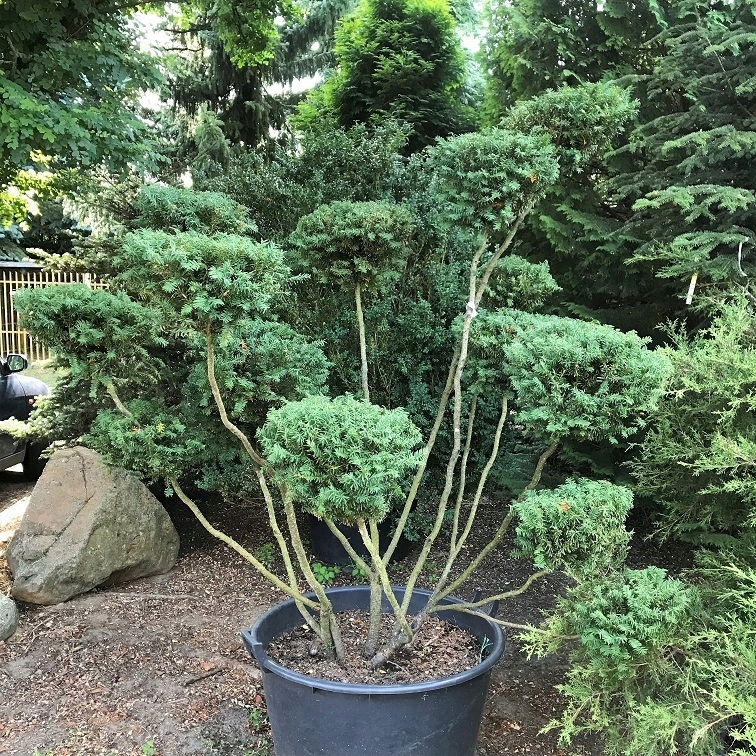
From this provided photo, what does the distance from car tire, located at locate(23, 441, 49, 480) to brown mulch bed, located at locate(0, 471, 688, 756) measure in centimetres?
223

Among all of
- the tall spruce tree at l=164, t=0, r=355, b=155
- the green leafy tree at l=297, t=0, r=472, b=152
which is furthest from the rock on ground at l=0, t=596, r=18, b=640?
the tall spruce tree at l=164, t=0, r=355, b=155

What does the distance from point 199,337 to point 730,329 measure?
2253mm

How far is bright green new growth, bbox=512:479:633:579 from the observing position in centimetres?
201

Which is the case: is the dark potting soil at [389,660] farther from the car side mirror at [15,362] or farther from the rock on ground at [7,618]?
the car side mirror at [15,362]

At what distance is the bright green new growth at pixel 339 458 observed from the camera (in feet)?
5.81

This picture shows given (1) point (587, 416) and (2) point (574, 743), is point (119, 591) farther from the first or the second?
(1) point (587, 416)

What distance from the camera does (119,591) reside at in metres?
3.71

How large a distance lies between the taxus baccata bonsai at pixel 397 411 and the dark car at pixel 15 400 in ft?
10.3

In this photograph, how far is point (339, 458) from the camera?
1.78 metres

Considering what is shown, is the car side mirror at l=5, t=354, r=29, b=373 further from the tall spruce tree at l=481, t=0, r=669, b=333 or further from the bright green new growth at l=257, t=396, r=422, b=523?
the bright green new growth at l=257, t=396, r=422, b=523

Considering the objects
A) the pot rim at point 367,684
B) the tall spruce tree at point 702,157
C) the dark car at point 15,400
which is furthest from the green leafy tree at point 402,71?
the pot rim at point 367,684

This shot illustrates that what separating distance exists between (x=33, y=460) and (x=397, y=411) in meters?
5.18

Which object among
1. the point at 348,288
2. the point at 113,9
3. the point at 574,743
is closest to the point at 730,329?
the point at 348,288

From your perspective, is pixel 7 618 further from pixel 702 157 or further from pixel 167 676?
pixel 702 157
